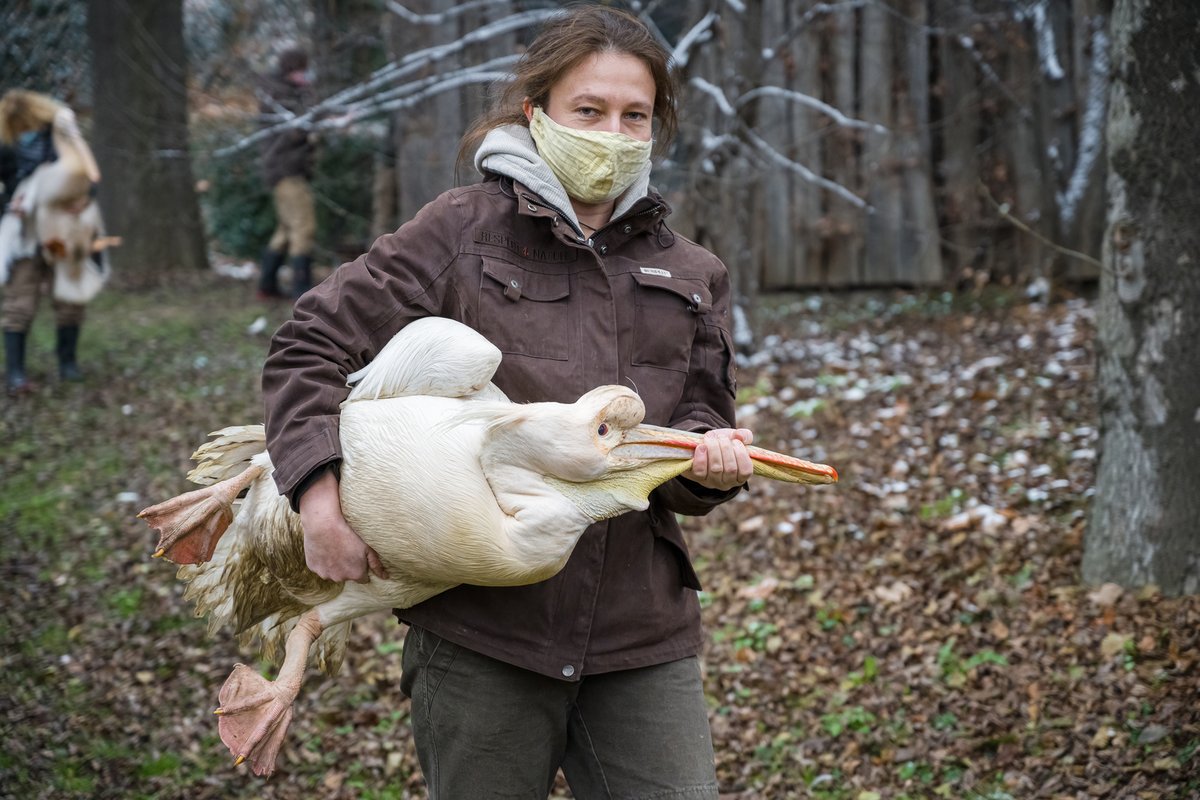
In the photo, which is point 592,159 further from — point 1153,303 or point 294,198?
point 294,198

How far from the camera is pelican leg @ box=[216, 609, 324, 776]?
7.15 feet

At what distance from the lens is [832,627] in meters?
4.82

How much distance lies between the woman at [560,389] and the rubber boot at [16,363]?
273 inches

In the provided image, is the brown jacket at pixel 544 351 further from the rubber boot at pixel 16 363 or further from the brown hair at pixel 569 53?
the rubber boot at pixel 16 363

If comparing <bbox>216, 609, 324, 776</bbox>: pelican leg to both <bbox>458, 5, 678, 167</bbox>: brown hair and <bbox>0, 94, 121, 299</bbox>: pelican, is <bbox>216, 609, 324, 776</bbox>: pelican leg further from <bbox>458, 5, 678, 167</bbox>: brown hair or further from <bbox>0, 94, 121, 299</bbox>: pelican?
<bbox>0, 94, 121, 299</bbox>: pelican

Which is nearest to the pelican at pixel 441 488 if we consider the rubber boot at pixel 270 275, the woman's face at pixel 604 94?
the woman's face at pixel 604 94

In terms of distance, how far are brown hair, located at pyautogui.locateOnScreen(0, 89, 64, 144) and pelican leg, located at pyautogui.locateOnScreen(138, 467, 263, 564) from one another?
6.94 metres

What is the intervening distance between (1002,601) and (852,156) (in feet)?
18.3

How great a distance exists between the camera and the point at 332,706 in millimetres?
4695

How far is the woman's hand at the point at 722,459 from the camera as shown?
2.23 meters

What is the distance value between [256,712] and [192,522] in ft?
1.34

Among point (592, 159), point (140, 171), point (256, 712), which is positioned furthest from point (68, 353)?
point (592, 159)

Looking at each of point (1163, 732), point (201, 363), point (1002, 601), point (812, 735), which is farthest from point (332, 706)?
point (201, 363)

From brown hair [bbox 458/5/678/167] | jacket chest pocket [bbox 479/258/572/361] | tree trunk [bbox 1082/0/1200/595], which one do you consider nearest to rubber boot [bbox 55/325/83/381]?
brown hair [bbox 458/5/678/167]
